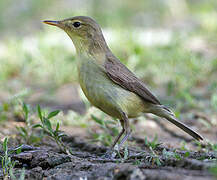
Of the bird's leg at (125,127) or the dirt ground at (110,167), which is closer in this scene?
the dirt ground at (110,167)

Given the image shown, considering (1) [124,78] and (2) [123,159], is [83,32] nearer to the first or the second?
(1) [124,78]

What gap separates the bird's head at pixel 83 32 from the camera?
17.2 ft

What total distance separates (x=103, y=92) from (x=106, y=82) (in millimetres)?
177

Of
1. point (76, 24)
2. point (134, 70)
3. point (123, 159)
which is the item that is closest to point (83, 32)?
point (76, 24)

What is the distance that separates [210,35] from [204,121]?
506 centimetres

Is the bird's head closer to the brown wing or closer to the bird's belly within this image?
the brown wing

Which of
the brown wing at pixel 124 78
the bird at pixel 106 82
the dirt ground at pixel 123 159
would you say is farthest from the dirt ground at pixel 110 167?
the brown wing at pixel 124 78

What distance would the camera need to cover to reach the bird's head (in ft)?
17.2

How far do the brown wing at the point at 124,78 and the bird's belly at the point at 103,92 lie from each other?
0.07 meters

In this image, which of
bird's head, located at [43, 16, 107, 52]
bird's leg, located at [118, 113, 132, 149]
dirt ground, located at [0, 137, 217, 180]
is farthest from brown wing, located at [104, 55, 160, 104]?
dirt ground, located at [0, 137, 217, 180]

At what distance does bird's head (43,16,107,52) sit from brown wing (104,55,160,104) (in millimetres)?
280

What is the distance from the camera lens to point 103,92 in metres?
4.76

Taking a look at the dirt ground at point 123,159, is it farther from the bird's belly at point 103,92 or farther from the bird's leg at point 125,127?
the bird's belly at point 103,92

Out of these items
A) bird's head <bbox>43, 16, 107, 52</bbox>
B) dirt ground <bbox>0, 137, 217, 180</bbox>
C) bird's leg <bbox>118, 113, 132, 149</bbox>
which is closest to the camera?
dirt ground <bbox>0, 137, 217, 180</bbox>
